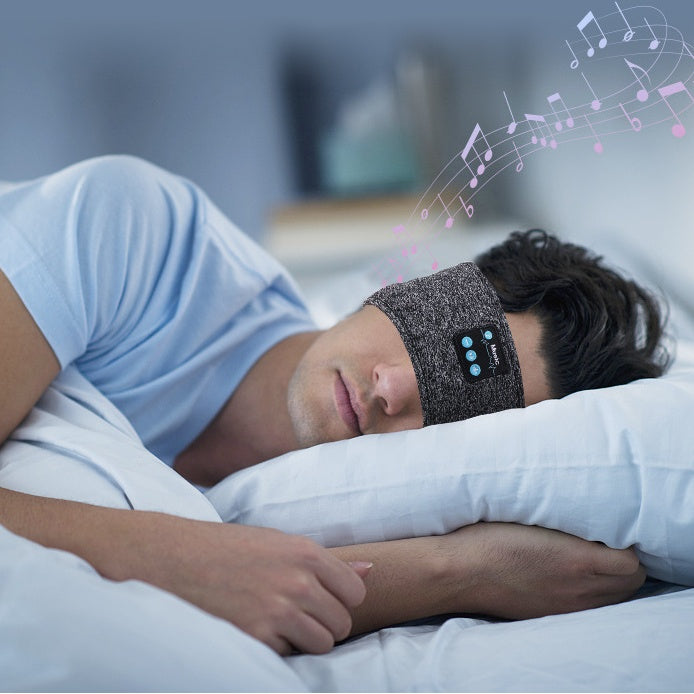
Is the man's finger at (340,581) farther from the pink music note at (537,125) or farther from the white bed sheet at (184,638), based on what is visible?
the pink music note at (537,125)

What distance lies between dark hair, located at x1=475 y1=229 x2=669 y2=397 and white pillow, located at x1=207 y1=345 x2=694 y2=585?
0.14m

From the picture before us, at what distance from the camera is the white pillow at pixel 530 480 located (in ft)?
2.63

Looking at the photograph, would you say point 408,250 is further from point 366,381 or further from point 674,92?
point 674,92

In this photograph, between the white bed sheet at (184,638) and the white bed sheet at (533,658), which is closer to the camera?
the white bed sheet at (184,638)

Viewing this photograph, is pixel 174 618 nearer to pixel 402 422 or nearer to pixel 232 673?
pixel 232 673

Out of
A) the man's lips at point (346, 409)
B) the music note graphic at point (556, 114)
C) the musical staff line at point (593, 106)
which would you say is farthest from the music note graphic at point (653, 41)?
the man's lips at point (346, 409)

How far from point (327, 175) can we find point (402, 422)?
1.48 meters

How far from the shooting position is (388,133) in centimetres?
211

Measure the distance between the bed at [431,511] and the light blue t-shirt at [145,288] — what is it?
0.33ft

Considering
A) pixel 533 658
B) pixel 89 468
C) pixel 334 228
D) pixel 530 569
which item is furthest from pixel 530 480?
pixel 334 228

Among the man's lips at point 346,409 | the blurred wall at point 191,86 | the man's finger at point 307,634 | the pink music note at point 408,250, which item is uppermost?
the blurred wall at point 191,86

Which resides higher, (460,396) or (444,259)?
(444,259)

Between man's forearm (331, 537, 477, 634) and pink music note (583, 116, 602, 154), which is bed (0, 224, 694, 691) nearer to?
man's forearm (331, 537, 477, 634)

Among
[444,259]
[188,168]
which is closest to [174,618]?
[444,259]
